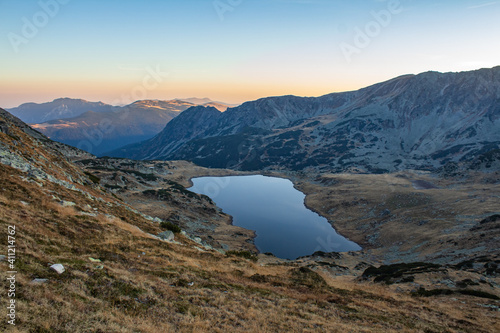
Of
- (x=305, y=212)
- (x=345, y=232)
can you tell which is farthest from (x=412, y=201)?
(x=305, y=212)

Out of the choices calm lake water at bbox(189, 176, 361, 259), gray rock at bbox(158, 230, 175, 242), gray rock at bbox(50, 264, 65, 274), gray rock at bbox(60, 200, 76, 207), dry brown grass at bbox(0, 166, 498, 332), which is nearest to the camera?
dry brown grass at bbox(0, 166, 498, 332)

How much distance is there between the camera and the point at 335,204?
433 ft

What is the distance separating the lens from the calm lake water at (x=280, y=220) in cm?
9062

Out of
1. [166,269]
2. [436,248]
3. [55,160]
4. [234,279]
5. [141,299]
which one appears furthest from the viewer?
[436,248]

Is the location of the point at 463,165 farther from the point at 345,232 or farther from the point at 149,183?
the point at 149,183

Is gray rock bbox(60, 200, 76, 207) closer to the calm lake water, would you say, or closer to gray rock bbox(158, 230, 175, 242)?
gray rock bbox(158, 230, 175, 242)

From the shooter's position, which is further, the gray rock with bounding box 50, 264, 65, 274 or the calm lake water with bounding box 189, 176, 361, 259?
the calm lake water with bounding box 189, 176, 361, 259

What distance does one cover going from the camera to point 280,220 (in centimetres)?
11900

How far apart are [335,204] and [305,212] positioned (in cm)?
1507

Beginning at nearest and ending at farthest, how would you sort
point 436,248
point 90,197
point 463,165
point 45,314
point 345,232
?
point 45,314 → point 90,197 → point 436,248 → point 345,232 → point 463,165

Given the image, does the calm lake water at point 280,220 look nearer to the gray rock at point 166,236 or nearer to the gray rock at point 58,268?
the gray rock at point 166,236

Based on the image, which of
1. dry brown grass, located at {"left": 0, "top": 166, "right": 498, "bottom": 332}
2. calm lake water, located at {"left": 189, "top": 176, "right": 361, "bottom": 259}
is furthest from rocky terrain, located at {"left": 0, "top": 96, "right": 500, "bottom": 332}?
calm lake water, located at {"left": 189, "top": 176, "right": 361, "bottom": 259}

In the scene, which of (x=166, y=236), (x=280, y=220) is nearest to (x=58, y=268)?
(x=166, y=236)

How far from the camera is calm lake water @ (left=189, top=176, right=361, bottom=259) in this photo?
90.6 metres
